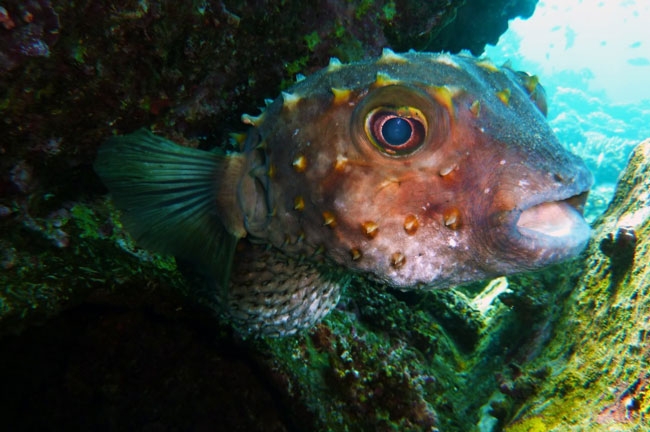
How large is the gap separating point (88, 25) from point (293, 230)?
1.63 meters

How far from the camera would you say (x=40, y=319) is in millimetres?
2078

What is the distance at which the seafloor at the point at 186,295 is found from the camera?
2.01m

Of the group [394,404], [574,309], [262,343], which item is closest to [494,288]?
[574,309]

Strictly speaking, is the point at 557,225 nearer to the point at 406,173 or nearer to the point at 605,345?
the point at 406,173

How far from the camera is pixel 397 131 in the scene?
1.48m

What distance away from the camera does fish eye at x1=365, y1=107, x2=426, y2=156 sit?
1470 millimetres

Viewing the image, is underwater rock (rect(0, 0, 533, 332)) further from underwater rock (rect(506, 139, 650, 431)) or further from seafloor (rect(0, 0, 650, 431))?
underwater rock (rect(506, 139, 650, 431))

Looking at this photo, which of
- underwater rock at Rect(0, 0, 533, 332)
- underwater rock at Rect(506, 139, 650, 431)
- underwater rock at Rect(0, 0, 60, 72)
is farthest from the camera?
underwater rock at Rect(506, 139, 650, 431)

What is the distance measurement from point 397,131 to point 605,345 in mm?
2354

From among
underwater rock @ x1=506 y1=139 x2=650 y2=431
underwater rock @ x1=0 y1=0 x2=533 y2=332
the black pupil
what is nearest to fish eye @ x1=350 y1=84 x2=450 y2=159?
the black pupil

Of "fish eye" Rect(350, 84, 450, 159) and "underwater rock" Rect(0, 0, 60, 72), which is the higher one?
"fish eye" Rect(350, 84, 450, 159)

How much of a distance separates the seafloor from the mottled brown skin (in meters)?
1.20

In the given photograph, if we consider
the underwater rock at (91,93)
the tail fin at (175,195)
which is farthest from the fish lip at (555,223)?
the underwater rock at (91,93)

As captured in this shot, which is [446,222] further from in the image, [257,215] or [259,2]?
[259,2]
